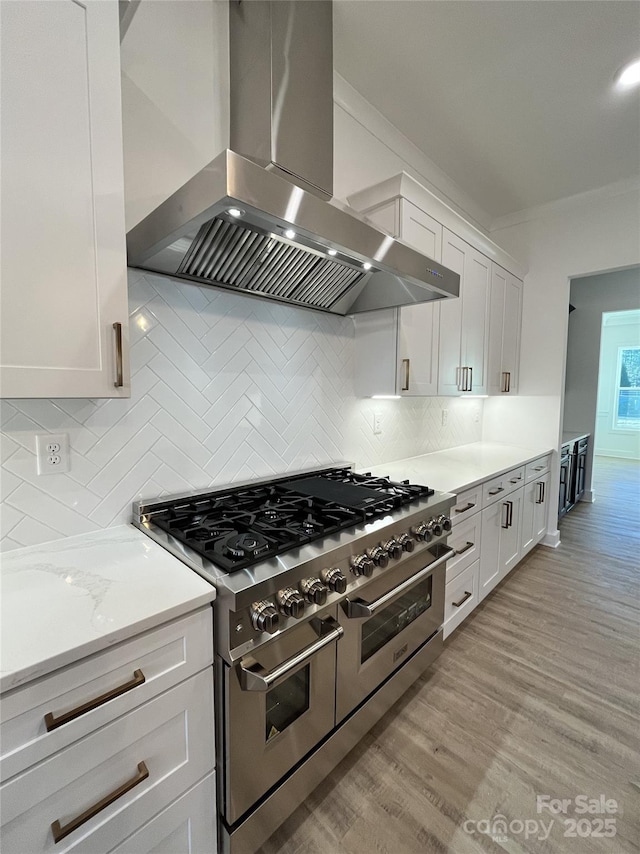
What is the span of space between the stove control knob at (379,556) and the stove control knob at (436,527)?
37 centimetres

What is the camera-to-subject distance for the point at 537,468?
329 cm

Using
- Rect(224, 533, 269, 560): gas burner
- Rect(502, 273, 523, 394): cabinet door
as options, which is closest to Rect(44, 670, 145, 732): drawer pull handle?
Rect(224, 533, 269, 560): gas burner

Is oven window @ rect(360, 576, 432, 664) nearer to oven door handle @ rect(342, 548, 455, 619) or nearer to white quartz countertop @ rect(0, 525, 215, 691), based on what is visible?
oven door handle @ rect(342, 548, 455, 619)

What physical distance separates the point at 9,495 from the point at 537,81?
328 centimetres

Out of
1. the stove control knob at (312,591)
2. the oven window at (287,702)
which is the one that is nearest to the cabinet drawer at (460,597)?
the oven window at (287,702)

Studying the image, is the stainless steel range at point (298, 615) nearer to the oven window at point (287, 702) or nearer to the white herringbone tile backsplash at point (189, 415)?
the oven window at point (287, 702)

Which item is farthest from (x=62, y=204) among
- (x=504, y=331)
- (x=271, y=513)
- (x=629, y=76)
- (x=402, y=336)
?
(x=504, y=331)

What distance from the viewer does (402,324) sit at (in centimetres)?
208

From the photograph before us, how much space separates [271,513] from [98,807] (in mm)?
866

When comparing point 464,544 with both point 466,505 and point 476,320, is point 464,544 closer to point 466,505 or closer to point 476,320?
point 466,505

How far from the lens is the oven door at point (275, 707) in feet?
3.40

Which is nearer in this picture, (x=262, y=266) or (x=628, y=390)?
(x=262, y=266)

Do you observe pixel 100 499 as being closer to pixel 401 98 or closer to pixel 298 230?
pixel 298 230

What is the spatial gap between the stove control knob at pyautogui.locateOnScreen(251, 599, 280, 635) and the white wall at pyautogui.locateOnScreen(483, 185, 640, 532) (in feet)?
11.5
